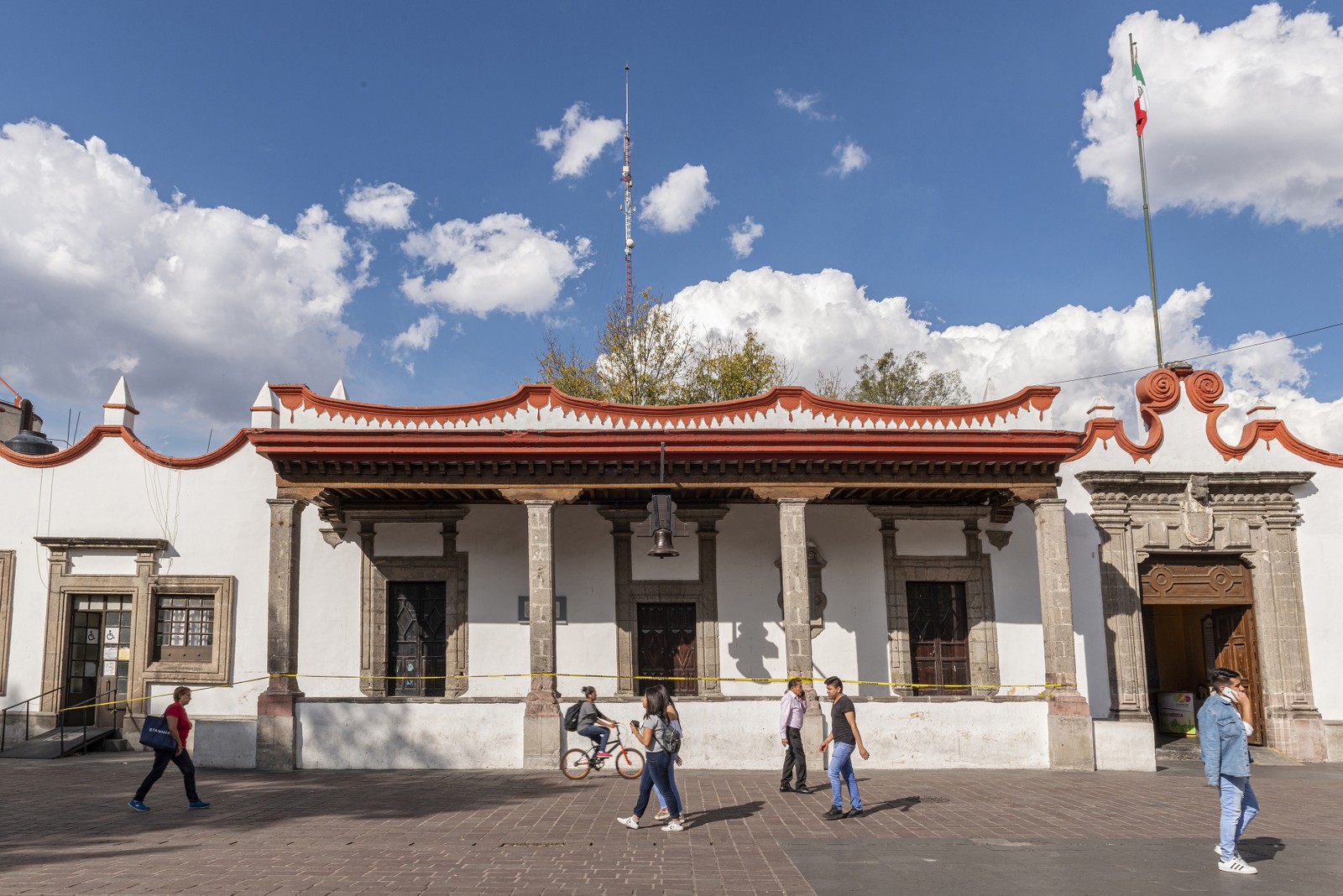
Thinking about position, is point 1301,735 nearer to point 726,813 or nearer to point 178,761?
point 726,813

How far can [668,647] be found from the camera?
15617 mm

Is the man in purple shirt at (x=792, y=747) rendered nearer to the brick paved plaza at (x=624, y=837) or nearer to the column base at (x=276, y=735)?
the brick paved plaza at (x=624, y=837)

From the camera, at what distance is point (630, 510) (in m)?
15.7

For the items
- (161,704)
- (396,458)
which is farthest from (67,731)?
(396,458)

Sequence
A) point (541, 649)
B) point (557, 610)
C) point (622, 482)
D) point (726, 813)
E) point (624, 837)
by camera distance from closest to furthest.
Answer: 1. point (624, 837)
2. point (726, 813)
3. point (541, 649)
4. point (622, 482)
5. point (557, 610)

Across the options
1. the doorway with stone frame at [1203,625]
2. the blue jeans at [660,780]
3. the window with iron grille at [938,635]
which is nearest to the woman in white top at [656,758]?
the blue jeans at [660,780]

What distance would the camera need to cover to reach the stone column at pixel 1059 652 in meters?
13.3

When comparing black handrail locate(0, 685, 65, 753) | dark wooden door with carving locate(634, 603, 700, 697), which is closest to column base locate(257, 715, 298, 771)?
black handrail locate(0, 685, 65, 753)

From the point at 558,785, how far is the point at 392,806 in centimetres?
218

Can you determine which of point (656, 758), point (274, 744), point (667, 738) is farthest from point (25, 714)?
point (667, 738)

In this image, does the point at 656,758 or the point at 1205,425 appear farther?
the point at 1205,425

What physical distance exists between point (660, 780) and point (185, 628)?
1047 cm

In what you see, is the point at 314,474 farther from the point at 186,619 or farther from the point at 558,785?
the point at 558,785

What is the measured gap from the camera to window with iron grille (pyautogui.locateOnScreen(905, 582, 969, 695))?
Answer: 15.8 metres
